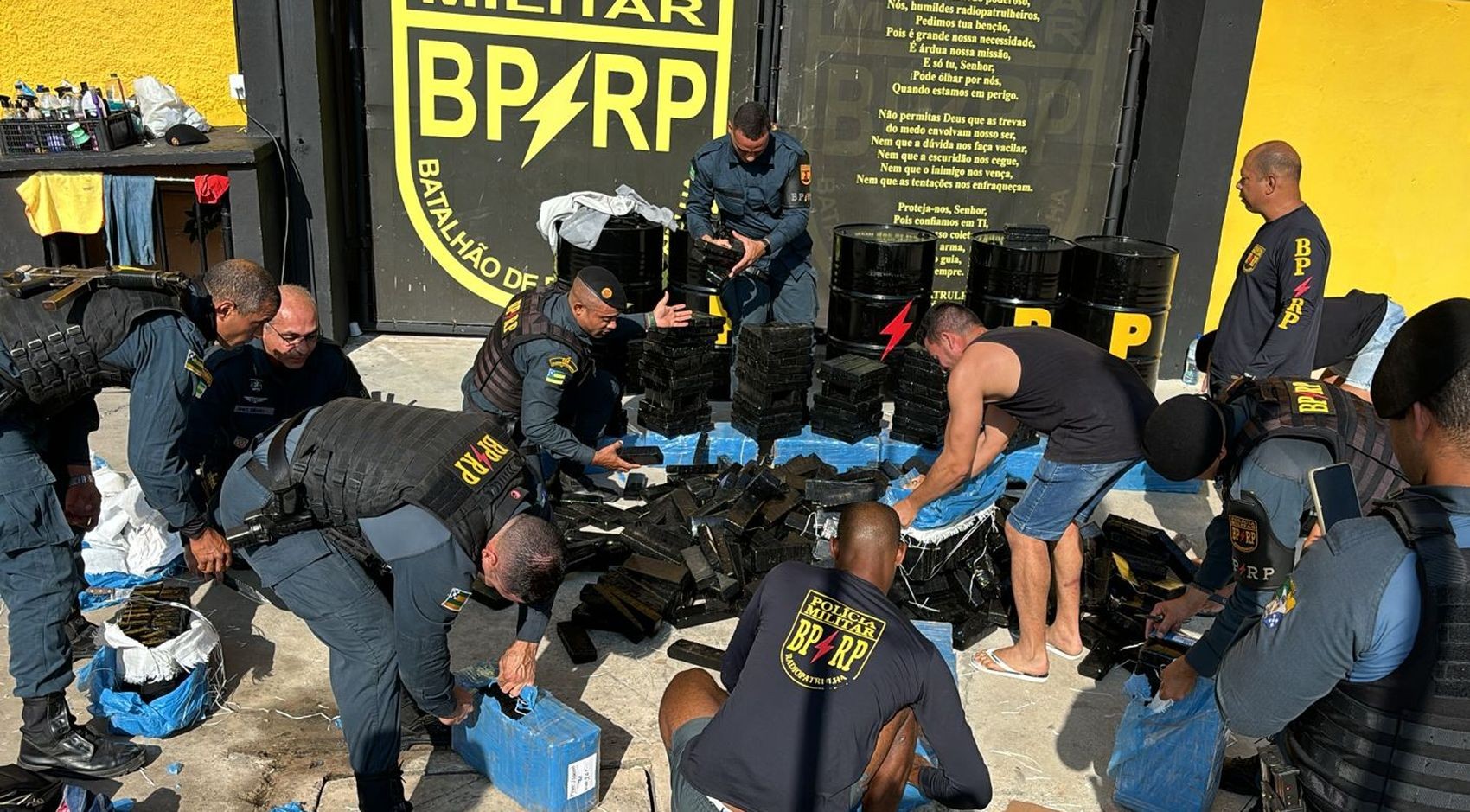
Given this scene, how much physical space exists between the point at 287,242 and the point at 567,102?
266 centimetres

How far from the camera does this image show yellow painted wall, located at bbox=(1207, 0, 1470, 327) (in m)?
9.97

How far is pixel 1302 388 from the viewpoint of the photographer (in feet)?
13.8

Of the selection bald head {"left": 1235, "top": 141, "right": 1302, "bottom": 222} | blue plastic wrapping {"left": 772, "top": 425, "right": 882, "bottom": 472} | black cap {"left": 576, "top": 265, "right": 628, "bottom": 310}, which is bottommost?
blue plastic wrapping {"left": 772, "top": 425, "right": 882, "bottom": 472}

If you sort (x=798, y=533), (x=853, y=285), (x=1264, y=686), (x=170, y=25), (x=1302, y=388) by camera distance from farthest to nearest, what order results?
(x=170, y=25) < (x=853, y=285) < (x=798, y=533) < (x=1302, y=388) < (x=1264, y=686)

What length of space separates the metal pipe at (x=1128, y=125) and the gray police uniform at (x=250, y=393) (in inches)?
303

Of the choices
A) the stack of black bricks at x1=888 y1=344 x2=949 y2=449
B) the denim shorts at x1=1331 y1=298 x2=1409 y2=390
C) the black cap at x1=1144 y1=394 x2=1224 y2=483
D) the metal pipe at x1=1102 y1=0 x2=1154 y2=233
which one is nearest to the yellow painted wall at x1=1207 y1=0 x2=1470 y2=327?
the metal pipe at x1=1102 y1=0 x2=1154 y2=233

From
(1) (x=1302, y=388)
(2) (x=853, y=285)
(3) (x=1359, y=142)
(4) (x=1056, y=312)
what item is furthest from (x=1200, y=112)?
(1) (x=1302, y=388)

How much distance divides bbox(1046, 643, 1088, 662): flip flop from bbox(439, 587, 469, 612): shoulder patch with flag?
3232mm

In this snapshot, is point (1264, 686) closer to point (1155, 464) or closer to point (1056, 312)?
point (1155, 464)

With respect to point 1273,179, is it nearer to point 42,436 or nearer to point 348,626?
point 348,626

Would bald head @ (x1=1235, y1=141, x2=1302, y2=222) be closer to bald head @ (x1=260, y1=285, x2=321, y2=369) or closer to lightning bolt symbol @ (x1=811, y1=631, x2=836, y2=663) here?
lightning bolt symbol @ (x1=811, y1=631, x2=836, y2=663)

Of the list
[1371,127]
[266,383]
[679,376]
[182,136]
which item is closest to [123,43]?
[182,136]

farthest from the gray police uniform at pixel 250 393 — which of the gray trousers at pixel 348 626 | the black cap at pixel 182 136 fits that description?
the black cap at pixel 182 136

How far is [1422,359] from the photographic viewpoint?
2551 millimetres
